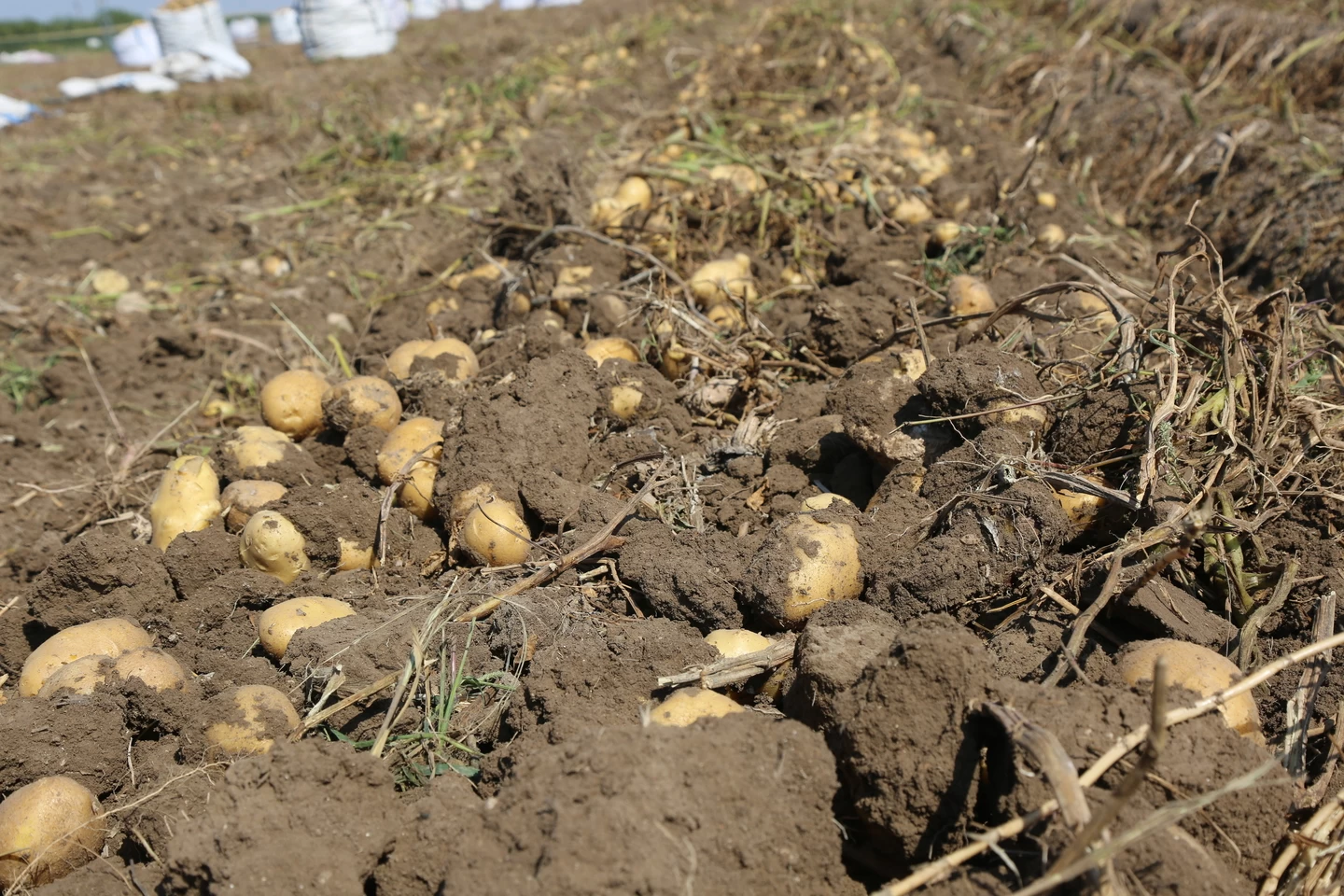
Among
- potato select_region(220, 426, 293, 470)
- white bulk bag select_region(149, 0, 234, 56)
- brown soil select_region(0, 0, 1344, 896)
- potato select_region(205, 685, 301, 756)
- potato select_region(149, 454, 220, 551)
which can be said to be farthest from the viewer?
white bulk bag select_region(149, 0, 234, 56)

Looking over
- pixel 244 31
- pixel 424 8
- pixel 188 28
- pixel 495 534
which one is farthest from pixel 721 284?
pixel 244 31

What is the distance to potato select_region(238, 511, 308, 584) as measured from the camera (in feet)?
8.98

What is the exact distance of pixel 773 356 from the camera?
353cm

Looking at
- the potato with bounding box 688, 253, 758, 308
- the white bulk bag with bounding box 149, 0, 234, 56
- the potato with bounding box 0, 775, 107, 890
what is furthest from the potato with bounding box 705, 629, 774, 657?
the white bulk bag with bounding box 149, 0, 234, 56

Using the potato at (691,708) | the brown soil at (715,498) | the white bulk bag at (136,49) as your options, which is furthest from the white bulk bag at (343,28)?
the potato at (691,708)

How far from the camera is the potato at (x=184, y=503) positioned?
295cm

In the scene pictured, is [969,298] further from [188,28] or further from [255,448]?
[188,28]

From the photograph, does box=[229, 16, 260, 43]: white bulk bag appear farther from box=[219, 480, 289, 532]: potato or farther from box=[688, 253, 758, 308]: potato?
box=[219, 480, 289, 532]: potato

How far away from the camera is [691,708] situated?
196 centimetres

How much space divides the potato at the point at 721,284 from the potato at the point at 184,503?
7.08ft

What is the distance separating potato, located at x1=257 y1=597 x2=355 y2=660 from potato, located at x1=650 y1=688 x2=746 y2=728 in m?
1.08

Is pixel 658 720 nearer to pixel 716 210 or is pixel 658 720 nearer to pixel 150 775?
pixel 150 775

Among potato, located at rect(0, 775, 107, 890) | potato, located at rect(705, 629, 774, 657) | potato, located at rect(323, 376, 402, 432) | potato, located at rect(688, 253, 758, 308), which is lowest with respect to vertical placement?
potato, located at rect(0, 775, 107, 890)

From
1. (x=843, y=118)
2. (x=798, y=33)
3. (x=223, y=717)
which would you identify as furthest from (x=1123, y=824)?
(x=798, y=33)
